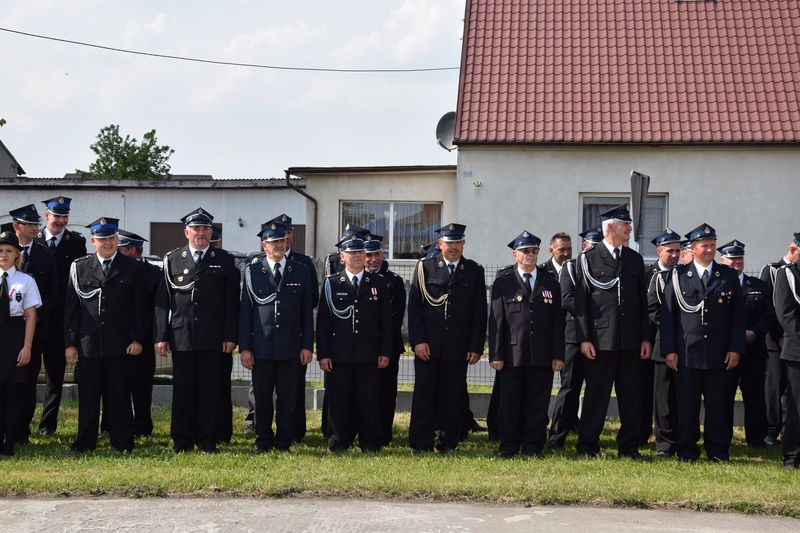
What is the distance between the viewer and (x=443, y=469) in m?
7.59

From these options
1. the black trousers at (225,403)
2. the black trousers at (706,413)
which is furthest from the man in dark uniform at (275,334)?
the black trousers at (706,413)

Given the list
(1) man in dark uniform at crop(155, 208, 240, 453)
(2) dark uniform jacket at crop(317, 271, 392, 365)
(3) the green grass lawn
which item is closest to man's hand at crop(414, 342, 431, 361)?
(2) dark uniform jacket at crop(317, 271, 392, 365)

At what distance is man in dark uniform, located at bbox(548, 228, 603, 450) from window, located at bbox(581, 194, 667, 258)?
30.8 feet

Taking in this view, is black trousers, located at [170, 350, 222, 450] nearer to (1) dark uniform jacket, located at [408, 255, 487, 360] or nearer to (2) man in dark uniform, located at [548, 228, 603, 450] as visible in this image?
(1) dark uniform jacket, located at [408, 255, 487, 360]

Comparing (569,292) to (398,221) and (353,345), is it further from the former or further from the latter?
(398,221)

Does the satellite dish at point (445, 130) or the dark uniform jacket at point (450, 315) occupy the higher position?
the satellite dish at point (445, 130)

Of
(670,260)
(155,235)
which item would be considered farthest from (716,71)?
(155,235)

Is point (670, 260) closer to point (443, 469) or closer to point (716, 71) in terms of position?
point (443, 469)

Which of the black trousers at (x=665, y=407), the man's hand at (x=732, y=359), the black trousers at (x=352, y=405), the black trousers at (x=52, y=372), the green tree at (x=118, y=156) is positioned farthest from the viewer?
the green tree at (x=118, y=156)

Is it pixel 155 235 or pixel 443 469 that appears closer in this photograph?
pixel 443 469

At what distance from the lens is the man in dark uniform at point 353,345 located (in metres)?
8.54

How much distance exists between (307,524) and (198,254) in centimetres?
318

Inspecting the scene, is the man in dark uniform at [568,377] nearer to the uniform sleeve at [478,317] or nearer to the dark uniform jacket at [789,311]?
the uniform sleeve at [478,317]

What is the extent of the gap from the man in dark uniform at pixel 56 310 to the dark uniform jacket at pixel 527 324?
429 cm
